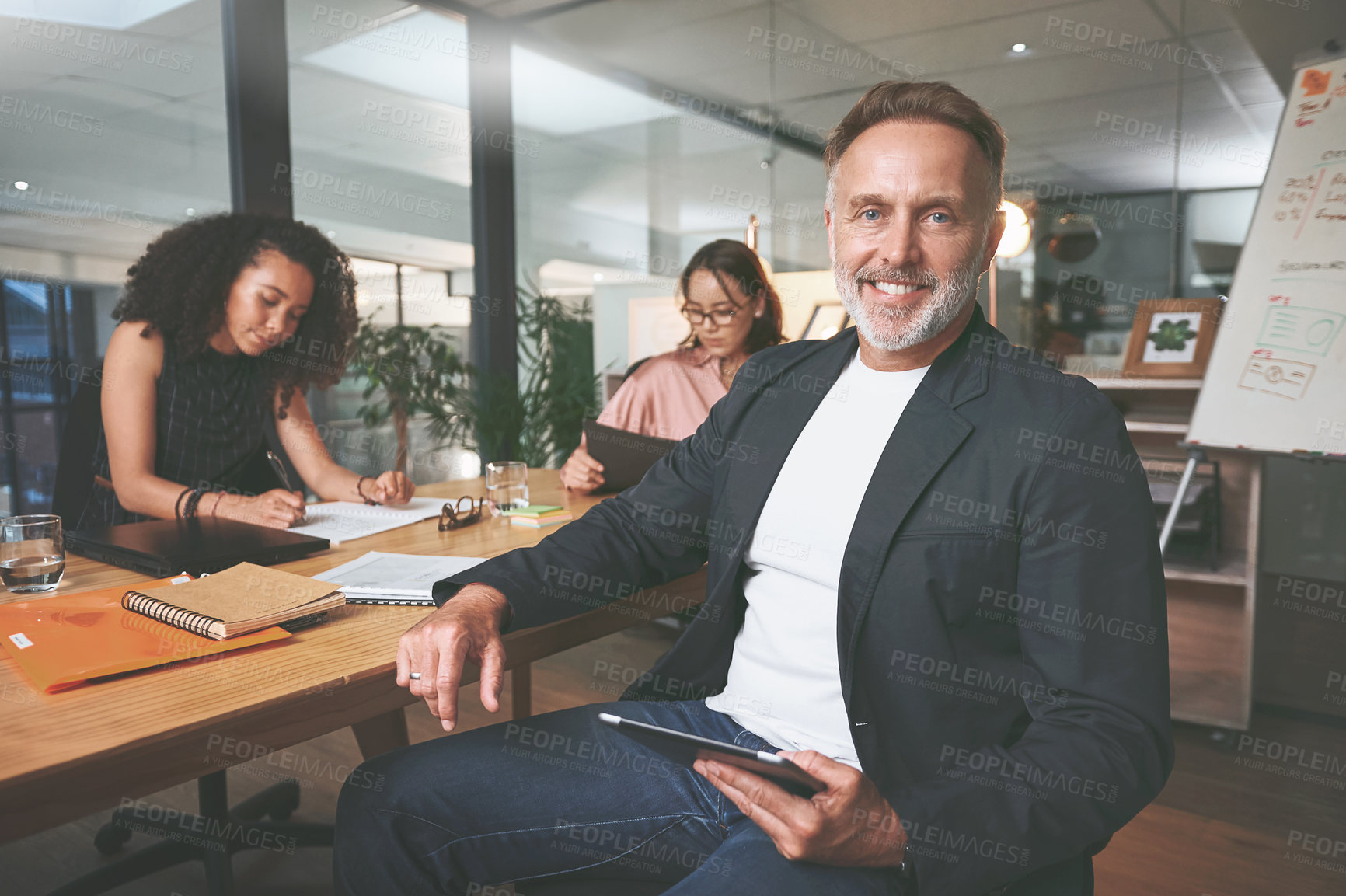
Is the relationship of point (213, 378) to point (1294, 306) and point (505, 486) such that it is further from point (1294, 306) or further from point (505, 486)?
point (1294, 306)

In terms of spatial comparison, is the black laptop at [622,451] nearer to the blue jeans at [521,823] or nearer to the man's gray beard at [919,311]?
the man's gray beard at [919,311]

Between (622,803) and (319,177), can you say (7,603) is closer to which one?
(622,803)

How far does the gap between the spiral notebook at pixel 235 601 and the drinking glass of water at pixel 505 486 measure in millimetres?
738

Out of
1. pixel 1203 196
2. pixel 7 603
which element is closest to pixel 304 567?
pixel 7 603

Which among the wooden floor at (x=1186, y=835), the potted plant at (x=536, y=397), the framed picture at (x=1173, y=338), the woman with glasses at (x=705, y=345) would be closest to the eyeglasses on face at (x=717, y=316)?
the woman with glasses at (x=705, y=345)

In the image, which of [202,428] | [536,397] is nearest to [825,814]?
[202,428]

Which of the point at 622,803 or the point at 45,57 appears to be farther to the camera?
the point at 45,57

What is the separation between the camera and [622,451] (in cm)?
209

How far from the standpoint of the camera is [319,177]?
377 centimetres

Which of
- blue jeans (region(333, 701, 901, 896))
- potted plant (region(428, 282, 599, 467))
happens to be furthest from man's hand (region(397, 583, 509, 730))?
potted plant (region(428, 282, 599, 467))

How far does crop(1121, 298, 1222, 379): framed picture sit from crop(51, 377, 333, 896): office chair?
9.39 ft

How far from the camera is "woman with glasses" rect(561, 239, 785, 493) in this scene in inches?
95.6

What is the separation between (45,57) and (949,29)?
11.7 feet

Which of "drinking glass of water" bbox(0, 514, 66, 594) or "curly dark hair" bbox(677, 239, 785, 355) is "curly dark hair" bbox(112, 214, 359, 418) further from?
"curly dark hair" bbox(677, 239, 785, 355)
